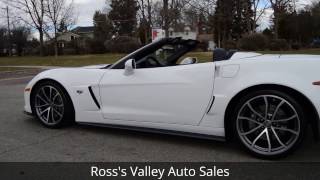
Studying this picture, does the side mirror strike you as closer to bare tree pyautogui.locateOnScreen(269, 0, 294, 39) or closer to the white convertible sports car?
the white convertible sports car

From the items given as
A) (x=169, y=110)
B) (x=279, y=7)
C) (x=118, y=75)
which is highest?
(x=279, y=7)

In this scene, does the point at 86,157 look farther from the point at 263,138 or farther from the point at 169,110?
the point at 263,138

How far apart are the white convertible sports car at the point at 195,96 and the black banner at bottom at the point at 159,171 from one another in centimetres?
28

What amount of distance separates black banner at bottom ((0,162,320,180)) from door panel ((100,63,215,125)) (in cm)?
70

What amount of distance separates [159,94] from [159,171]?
1066 mm

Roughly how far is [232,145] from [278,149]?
0.72 meters

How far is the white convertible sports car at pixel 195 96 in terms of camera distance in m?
4.20

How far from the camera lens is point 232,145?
488 cm

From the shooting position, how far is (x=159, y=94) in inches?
191

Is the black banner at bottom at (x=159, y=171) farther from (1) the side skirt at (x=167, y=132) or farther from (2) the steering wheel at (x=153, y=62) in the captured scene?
(2) the steering wheel at (x=153, y=62)

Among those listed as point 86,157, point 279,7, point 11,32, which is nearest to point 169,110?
point 86,157

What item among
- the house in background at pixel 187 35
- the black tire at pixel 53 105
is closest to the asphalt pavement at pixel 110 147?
the black tire at pixel 53 105

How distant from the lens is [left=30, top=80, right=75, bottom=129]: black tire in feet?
18.4

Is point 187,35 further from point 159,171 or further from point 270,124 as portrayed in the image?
point 159,171
